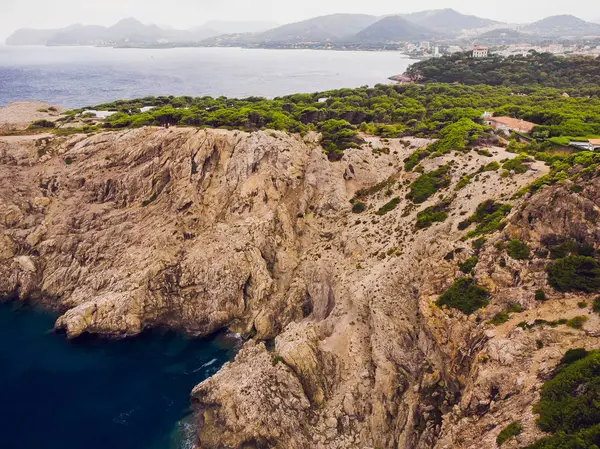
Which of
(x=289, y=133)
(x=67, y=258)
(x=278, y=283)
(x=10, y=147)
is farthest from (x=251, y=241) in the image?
(x=10, y=147)

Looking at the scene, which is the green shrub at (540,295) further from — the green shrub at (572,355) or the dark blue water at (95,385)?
the dark blue water at (95,385)

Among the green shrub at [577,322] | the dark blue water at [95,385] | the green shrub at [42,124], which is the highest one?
the green shrub at [42,124]

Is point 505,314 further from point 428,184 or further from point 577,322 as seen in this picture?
point 428,184

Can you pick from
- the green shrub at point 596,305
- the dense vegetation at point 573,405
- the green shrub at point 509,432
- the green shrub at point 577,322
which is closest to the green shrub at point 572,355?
the dense vegetation at point 573,405

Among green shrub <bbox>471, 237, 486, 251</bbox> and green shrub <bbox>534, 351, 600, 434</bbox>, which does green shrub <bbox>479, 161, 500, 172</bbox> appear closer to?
green shrub <bbox>471, 237, 486, 251</bbox>

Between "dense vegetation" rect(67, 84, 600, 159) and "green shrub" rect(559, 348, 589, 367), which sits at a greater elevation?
"dense vegetation" rect(67, 84, 600, 159)

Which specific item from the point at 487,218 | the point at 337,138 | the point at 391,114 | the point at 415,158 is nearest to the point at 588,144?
the point at 415,158

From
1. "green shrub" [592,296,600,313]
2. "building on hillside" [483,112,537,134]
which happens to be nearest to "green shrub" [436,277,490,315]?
"green shrub" [592,296,600,313]
